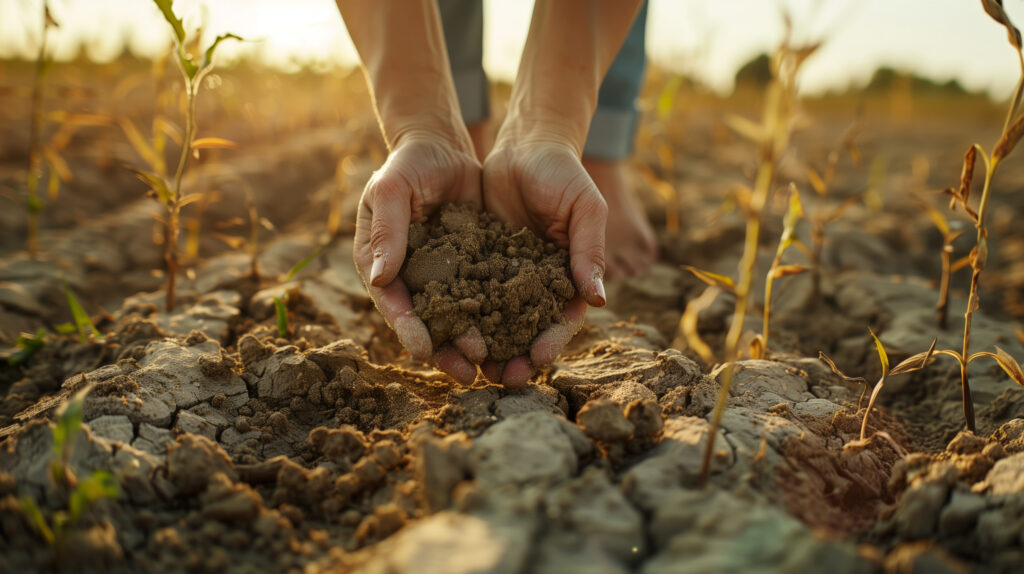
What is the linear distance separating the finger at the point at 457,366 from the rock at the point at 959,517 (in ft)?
3.17

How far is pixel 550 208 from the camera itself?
5.58ft

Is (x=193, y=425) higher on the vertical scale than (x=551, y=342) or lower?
lower

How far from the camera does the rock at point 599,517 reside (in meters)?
0.93

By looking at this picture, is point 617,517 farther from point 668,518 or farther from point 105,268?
point 105,268

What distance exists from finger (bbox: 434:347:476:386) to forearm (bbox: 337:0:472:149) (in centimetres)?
72

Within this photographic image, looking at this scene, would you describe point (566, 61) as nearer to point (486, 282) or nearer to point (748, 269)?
point (486, 282)

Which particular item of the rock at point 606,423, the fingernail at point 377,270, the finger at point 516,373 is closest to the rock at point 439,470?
the rock at point 606,423

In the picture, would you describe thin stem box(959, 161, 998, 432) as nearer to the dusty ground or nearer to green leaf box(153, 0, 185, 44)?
the dusty ground

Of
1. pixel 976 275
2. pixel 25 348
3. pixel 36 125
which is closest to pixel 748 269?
pixel 976 275

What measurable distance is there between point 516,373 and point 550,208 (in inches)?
19.7

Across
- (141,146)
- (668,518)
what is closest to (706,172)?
(141,146)

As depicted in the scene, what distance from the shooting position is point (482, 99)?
298 centimetres

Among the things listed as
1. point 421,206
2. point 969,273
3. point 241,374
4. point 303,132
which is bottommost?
point 241,374

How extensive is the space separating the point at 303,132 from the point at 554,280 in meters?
4.58
